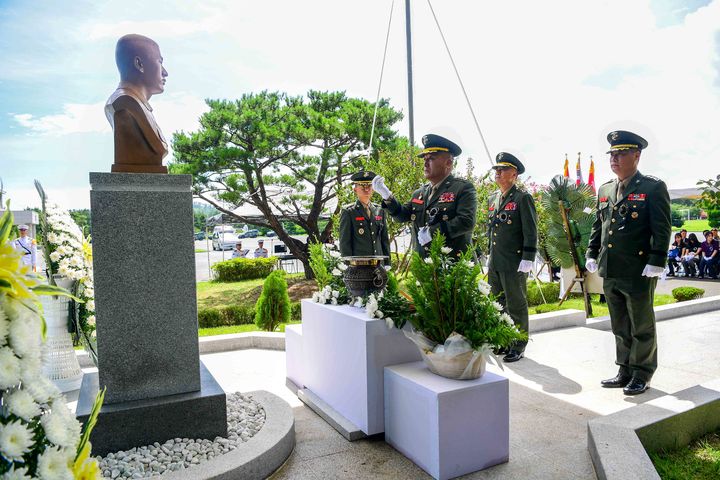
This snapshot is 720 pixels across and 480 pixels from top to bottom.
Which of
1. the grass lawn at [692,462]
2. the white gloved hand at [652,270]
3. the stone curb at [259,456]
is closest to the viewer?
the stone curb at [259,456]

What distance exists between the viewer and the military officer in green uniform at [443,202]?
4.67 meters

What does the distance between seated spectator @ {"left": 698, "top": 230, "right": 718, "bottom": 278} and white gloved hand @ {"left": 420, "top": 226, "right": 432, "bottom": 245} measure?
1446 centimetres

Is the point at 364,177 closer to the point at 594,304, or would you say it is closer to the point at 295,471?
the point at 295,471

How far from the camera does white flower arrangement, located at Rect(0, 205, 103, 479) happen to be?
108 cm

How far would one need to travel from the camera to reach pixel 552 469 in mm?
2969

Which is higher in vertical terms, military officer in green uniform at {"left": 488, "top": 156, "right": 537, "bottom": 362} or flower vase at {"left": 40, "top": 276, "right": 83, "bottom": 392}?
military officer in green uniform at {"left": 488, "top": 156, "right": 537, "bottom": 362}

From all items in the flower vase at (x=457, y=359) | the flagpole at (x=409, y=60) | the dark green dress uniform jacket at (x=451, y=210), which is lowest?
the flower vase at (x=457, y=359)

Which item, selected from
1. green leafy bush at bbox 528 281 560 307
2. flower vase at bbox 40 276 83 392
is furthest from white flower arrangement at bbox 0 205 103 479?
green leafy bush at bbox 528 281 560 307

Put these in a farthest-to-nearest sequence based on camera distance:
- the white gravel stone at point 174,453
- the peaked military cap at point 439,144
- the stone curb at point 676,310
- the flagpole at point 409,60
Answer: the flagpole at point 409,60
the stone curb at point 676,310
the peaked military cap at point 439,144
the white gravel stone at point 174,453

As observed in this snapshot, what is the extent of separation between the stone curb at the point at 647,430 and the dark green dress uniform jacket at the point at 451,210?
1.97m

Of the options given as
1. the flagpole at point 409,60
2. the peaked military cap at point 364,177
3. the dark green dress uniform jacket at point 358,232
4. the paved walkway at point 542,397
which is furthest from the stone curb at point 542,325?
the flagpole at point 409,60

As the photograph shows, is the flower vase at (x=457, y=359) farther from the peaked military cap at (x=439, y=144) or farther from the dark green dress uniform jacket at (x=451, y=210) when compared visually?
the peaked military cap at (x=439, y=144)

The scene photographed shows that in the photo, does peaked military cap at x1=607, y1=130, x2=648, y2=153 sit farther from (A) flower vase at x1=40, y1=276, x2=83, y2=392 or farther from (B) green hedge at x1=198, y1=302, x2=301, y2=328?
(B) green hedge at x1=198, y1=302, x2=301, y2=328

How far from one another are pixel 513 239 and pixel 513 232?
0.07 meters
